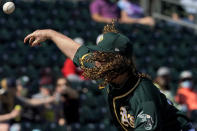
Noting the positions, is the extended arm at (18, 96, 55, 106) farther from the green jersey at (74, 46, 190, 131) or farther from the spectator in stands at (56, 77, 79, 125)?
the green jersey at (74, 46, 190, 131)

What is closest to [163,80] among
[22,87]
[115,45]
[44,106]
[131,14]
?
[44,106]

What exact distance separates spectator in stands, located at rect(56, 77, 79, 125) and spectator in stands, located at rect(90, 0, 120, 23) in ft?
9.46

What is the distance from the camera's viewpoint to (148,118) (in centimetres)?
315

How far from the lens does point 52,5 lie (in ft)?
33.3

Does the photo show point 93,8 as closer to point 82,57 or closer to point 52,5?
point 52,5

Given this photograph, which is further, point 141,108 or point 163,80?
Answer: point 163,80

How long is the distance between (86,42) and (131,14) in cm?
147

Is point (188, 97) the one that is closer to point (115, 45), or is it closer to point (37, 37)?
point (37, 37)

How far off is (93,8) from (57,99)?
3.20 meters

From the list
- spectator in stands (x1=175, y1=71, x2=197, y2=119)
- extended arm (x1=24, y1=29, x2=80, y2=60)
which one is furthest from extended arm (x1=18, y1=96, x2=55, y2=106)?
extended arm (x1=24, y1=29, x2=80, y2=60)

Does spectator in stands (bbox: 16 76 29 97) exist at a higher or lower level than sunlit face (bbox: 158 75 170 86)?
higher

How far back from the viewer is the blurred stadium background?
7.57 m

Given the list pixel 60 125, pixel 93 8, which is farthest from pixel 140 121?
pixel 93 8

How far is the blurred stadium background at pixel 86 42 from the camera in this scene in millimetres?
7574
